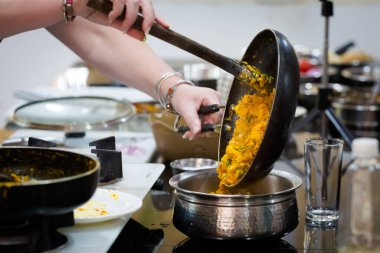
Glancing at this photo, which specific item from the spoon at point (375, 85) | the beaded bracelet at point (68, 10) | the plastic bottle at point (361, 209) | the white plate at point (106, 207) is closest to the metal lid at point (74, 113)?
the beaded bracelet at point (68, 10)

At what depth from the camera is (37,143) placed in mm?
1706

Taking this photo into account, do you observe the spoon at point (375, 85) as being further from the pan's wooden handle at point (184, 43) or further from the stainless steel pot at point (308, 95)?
the pan's wooden handle at point (184, 43)

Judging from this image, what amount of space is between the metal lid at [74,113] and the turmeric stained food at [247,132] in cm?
77

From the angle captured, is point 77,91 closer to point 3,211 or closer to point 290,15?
point 3,211

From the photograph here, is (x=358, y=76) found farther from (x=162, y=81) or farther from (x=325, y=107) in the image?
(x=162, y=81)

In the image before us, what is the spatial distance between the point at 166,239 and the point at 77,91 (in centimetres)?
171

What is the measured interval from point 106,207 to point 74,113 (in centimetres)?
98

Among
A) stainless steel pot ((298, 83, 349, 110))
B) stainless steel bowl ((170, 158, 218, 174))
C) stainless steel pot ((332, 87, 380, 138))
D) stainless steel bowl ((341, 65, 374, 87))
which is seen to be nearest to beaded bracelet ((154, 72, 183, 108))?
stainless steel bowl ((170, 158, 218, 174))

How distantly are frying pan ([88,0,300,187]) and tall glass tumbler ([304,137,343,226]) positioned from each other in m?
0.16

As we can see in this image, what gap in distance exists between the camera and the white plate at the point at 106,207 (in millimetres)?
1398


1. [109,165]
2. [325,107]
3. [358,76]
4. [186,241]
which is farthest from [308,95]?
[186,241]

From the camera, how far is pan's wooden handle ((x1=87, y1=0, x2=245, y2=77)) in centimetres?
158

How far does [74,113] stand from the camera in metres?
2.42

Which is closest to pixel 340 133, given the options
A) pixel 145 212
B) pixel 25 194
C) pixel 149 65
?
pixel 149 65
